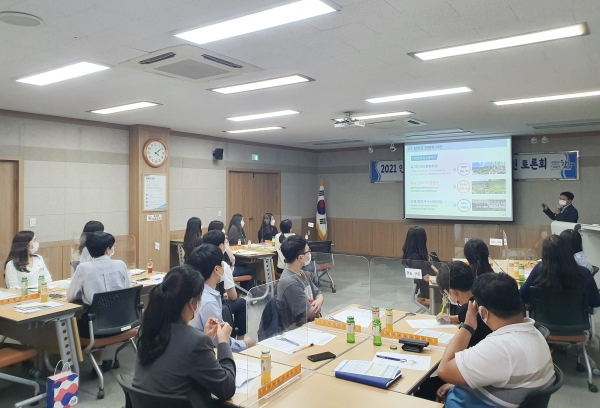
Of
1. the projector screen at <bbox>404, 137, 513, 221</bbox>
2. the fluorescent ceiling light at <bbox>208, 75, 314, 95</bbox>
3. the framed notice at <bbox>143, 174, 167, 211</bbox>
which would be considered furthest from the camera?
the projector screen at <bbox>404, 137, 513, 221</bbox>

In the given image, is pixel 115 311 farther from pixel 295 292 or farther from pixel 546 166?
pixel 546 166

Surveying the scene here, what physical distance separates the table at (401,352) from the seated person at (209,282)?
0.63 meters

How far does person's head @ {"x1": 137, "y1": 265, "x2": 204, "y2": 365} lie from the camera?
1878mm

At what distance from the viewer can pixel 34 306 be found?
3.57m

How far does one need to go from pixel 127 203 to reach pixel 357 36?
5.42 metres

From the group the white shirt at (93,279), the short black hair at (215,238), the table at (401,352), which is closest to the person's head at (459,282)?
the table at (401,352)

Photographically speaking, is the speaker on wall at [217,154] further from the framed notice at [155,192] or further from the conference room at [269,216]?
the framed notice at [155,192]

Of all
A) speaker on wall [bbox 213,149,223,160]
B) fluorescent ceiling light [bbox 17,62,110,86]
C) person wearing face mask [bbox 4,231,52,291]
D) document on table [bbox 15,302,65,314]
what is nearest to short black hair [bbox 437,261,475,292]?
document on table [bbox 15,302,65,314]

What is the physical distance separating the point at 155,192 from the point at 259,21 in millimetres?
5155

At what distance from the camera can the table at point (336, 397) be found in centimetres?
195

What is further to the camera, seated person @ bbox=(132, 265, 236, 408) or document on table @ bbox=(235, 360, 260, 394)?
document on table @ bbox=(235, 360, 260, 394)

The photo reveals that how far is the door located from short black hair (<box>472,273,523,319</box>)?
24.5ft

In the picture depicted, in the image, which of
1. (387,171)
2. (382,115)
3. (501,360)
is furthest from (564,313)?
(387,171)

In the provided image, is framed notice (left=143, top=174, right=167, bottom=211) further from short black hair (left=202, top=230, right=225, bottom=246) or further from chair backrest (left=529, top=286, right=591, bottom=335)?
chair backrest (left=529, top=286, right=591, bottom=335)
